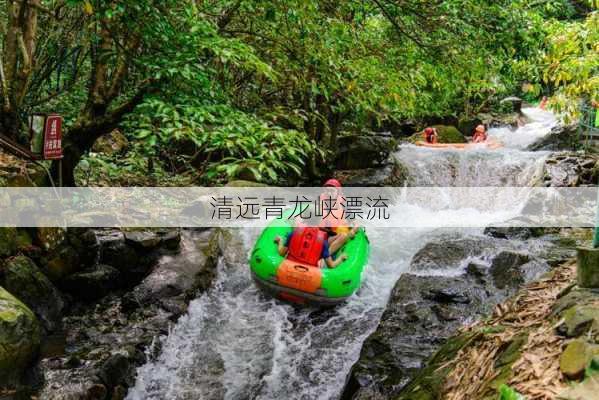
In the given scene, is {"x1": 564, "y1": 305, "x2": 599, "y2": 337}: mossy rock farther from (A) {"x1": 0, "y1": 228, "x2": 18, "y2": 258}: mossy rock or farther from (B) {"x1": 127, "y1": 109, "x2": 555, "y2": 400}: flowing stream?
(A) {"x1": 0, "y1": 228, "x2": 18, "y2": 258}: mossy rock

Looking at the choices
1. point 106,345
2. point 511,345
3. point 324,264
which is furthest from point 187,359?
point 511,345

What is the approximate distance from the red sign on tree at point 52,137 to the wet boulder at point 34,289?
109 cm

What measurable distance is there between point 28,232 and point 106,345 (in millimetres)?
1514

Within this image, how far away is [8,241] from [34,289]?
53 cm

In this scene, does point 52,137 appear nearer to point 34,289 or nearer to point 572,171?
point 34,289

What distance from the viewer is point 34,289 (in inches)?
182

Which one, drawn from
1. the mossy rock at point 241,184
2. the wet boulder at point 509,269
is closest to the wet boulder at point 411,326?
the wet boulder at point 509,269

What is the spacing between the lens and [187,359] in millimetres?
4914

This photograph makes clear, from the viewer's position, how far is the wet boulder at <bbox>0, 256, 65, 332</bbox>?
445 centimetres

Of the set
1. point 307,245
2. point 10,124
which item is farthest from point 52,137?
point 307,245

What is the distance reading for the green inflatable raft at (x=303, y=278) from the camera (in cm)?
562

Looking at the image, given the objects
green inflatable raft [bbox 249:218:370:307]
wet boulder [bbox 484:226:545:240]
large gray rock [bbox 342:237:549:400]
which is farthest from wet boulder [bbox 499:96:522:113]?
green inflatable raft [bbox 249:218:370:307]

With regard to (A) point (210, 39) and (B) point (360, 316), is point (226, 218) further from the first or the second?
(A) point (210, 39)

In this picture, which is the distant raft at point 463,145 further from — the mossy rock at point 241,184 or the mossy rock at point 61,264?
the mossy rock at point 61,264
